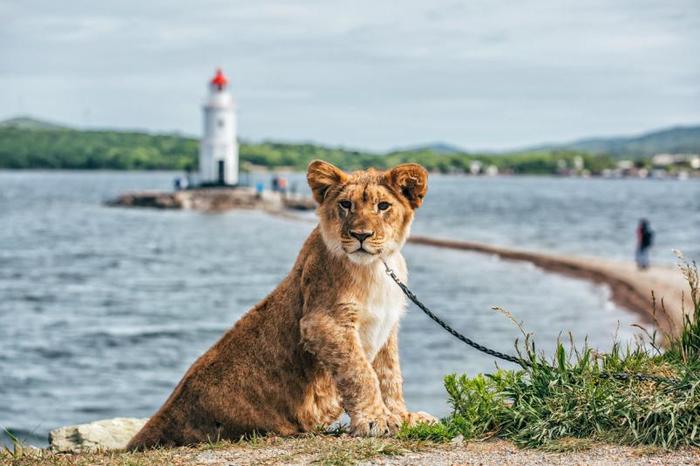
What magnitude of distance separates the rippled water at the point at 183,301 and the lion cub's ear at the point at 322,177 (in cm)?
860

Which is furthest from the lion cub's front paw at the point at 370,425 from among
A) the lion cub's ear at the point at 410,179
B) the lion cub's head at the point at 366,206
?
the lion cub's ear at the point at 410,179

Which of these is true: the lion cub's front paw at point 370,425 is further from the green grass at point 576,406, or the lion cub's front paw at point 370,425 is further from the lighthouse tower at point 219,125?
the lighthouse tower at point 219,125

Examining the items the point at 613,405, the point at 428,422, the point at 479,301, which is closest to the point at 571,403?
the point at 613,405

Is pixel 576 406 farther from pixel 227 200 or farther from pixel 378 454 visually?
pixel 227 200

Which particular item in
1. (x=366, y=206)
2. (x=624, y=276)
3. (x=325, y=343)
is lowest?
(x=624, y=276)

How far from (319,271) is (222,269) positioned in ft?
163

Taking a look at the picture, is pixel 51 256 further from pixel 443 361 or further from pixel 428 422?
pixel 428 422

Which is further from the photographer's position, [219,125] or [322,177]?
[219,125]

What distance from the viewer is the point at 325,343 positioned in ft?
21.3

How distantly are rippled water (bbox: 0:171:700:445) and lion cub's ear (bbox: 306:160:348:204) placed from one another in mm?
8596

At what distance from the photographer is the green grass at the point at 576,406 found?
653cm

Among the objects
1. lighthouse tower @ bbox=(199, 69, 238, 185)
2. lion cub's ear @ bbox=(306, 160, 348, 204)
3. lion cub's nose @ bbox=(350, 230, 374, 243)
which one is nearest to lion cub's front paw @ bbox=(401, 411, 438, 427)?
lion cub's nose @ bbox=(350, 230, 374, 243)

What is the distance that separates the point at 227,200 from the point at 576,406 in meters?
86.8

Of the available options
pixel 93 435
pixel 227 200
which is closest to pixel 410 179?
pixel 93 435
